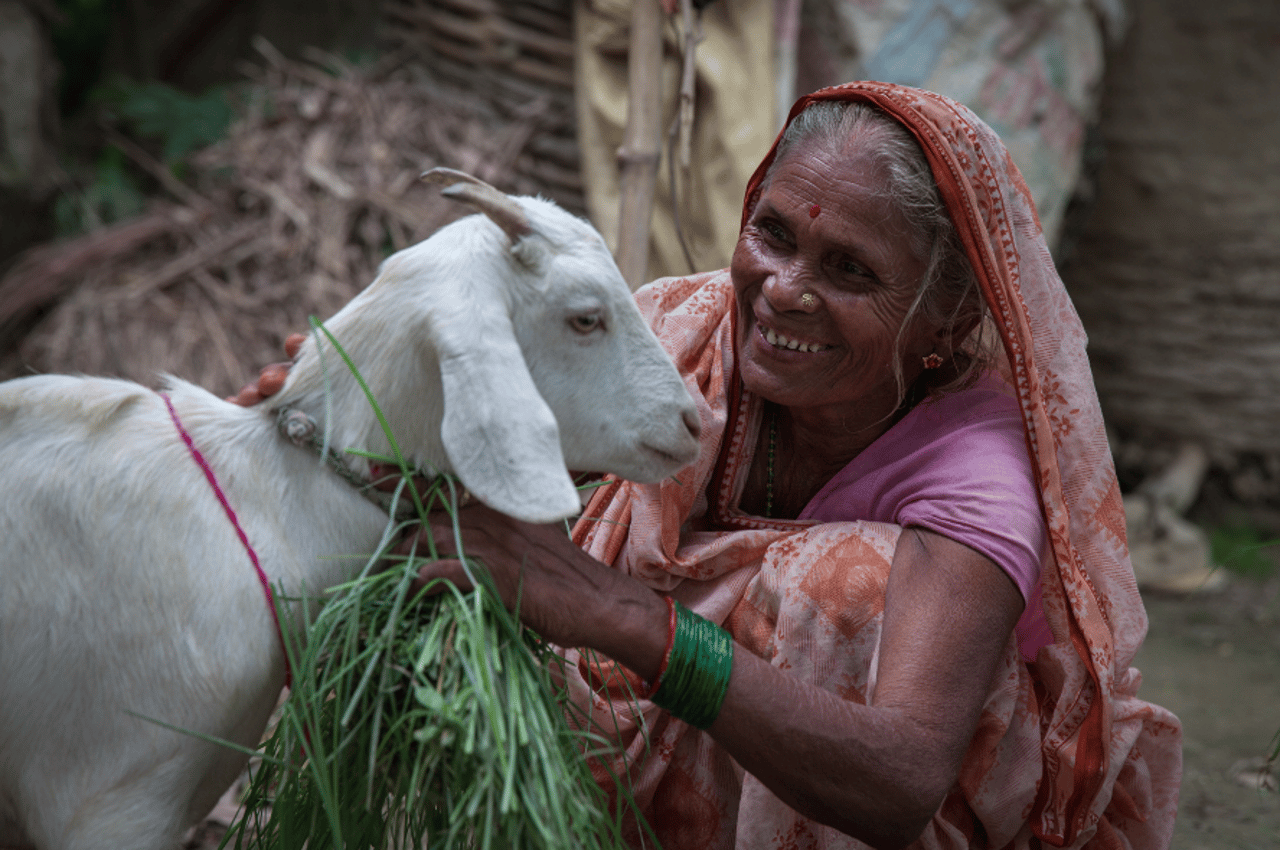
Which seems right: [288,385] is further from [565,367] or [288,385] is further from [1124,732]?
[1124,732]

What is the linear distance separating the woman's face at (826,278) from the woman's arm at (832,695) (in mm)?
348

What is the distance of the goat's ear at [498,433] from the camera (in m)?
1.29

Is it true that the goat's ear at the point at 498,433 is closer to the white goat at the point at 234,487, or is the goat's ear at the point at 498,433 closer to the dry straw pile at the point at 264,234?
the white goat at the point at 234,487

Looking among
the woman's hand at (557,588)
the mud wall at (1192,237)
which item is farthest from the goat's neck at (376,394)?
the mud wall at (1192,237)

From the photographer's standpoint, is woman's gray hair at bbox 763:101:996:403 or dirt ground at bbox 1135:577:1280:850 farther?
dirt ground at bbox 1135:577:1280:850

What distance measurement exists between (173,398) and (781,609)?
1.00 meters

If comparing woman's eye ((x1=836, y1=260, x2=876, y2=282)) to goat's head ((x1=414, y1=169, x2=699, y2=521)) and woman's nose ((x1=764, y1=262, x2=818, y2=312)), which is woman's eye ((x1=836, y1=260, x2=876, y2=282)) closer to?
woman's nose ((x1=764, y1=262, x2=818, y2=312))

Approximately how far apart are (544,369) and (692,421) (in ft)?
0.75

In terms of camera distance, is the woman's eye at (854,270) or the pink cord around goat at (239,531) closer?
the pink cord around goat at (239,531)

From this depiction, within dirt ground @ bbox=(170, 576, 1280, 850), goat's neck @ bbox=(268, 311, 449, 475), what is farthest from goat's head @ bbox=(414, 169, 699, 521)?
dirt ground @ bbox=(170, 576, 1280, 850)

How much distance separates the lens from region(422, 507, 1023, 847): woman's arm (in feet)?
4.82

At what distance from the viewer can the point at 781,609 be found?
1.79 metres

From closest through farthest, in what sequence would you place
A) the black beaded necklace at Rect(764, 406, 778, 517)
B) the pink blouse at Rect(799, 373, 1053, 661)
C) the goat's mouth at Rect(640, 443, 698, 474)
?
the goat's mouth at Rect(640, 443, 698, 474), the pink blouse at Rect(799, 373, 1053, 661), the black beaded necklace at Rect(764, 406, 778, 517)

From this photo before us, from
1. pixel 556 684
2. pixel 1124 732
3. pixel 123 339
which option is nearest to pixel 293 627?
pixel 556 684
